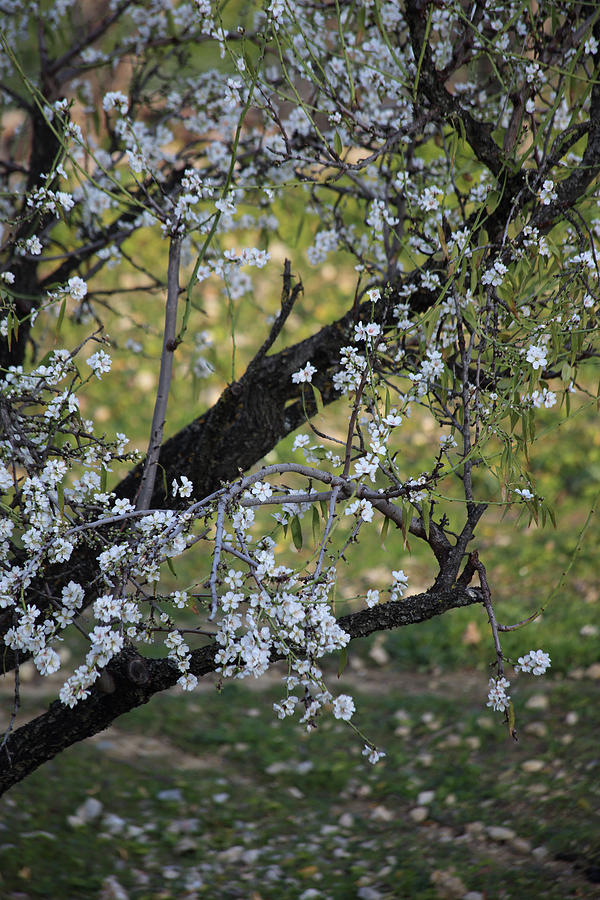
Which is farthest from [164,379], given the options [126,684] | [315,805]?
[315,805]

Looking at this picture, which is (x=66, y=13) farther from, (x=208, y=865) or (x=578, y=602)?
(x=578, y=602)

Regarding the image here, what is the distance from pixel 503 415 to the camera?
2012mm

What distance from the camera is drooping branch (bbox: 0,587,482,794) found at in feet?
6.66

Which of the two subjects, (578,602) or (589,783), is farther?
(578,602)

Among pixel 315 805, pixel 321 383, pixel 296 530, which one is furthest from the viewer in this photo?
pixel 315 805

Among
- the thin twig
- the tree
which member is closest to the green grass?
the tree

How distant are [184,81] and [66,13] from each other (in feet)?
1.97

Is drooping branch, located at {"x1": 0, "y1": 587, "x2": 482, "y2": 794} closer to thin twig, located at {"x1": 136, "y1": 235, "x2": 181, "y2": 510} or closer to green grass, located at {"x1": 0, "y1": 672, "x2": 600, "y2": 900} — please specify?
thin twig, located at {"x1": 136, "y1": 235, "x2": 181, "y2": 510}

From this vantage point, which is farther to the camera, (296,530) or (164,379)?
(164,379)

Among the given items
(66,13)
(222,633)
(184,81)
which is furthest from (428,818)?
(66,13)

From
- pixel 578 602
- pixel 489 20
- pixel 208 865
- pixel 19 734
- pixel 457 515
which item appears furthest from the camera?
pixel 457 515

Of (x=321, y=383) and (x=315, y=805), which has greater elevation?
(x=321, y=383)

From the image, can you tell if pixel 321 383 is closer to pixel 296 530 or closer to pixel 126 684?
pixel 296 530

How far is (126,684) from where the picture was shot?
2.12 metres
